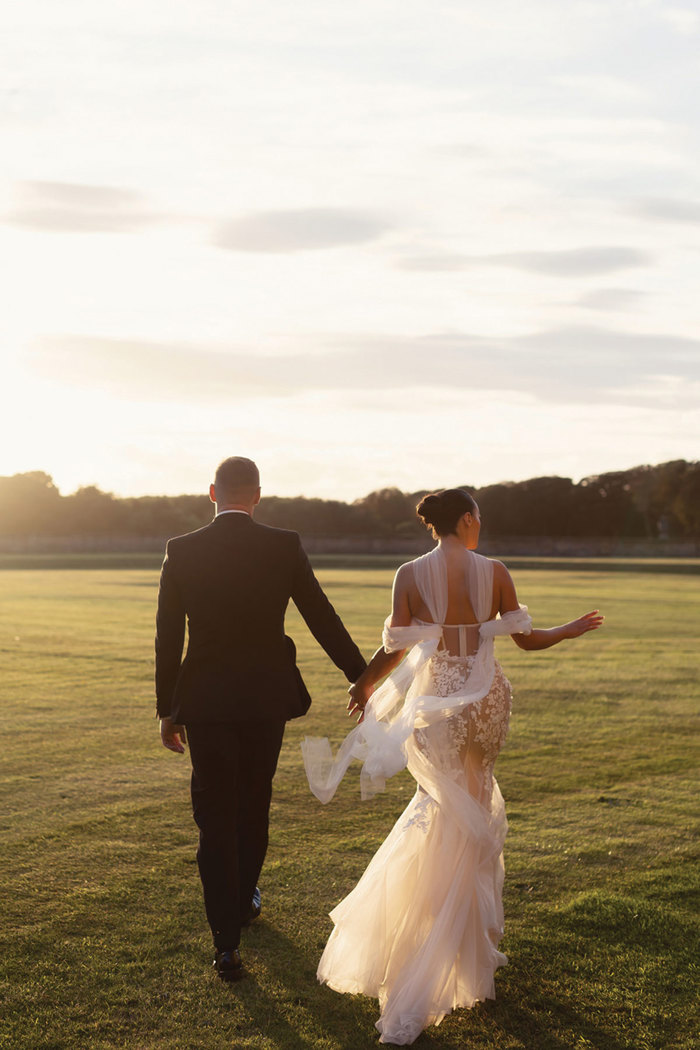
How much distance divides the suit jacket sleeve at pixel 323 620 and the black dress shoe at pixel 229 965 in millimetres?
1339

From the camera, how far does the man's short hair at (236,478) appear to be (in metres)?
5.02

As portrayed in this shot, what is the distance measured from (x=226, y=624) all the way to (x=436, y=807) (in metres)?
1.24

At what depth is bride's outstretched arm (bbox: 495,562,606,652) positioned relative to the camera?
483 cm

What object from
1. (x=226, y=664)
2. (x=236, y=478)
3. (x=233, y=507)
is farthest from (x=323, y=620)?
(x=236, y=478)

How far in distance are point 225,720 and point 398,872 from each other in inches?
39.6

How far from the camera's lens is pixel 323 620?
523 cm

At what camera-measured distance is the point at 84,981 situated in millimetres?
4848

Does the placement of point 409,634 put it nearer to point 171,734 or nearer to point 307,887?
point 171,734

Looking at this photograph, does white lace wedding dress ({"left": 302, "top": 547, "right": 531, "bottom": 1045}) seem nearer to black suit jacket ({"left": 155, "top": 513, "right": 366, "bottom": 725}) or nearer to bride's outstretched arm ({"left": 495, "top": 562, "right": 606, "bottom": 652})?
bride's outstretched arm ({"left": 495, "top": 562, "right": 606, "bottom": 652})

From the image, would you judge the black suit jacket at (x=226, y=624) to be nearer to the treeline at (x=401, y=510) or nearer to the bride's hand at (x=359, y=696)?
the bride's hand at (x=359, y=696)

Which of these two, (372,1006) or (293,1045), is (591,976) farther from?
(293,1045)

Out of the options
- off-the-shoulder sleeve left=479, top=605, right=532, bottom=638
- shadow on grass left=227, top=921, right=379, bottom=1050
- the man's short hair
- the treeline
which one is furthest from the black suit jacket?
the treeline

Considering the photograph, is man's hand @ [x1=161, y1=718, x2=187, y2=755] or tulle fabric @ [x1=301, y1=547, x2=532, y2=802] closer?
tulle fabric @ [x1=301, y1=547, x2=532, y2=802]

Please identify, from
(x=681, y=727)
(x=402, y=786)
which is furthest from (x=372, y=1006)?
(x=681, y=727)
